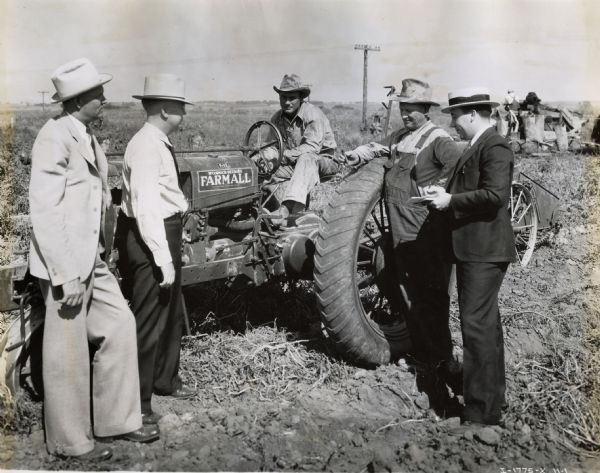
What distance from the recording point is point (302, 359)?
4.45 m

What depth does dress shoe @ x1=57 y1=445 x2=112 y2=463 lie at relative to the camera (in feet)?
10.4

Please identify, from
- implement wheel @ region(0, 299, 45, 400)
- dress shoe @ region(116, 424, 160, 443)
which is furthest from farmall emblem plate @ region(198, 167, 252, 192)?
dress shoe @ region(116, 424, 160, 443)

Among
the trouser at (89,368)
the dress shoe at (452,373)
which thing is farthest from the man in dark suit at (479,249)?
the trouser at (89,368)

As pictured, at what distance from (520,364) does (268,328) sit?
1966mm

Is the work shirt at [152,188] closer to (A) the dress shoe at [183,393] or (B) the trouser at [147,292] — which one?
(B) the trouser at [147,292]

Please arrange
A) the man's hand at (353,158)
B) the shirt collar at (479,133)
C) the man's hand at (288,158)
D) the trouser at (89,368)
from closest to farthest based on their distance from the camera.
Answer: the trouser at (89,368) < the shirt collar at (479,133) < the man's hand at (353,158) < the man's hand at (288,158)

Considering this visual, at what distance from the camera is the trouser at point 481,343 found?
3.53 metres

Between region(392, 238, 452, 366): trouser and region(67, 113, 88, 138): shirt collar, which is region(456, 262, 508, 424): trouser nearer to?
region(392, 238, 452, 366): trouser

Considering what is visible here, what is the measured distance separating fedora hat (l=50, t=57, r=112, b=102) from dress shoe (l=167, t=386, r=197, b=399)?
6.51 feet

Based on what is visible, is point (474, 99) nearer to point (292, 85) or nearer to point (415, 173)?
point (415, 173)

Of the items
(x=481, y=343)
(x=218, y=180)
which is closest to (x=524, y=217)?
(x=481, y=343)

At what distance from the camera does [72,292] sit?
9.91 feet

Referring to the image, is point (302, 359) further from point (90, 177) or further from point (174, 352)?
point (90, 177)

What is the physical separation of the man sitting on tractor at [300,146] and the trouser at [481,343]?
1821 millimetres
